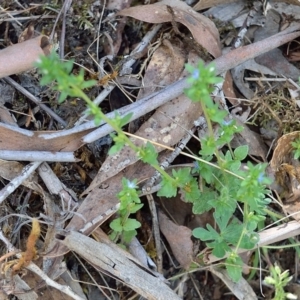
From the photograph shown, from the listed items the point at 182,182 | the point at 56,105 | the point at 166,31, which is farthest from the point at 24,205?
the point at 166,31

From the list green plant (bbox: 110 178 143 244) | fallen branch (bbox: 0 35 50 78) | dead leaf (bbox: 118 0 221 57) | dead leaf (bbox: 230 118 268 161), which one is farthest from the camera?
dead leaf (bbox: 230 118 268 161)

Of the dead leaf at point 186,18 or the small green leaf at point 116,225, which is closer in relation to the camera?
the small green leaf at point 116,225

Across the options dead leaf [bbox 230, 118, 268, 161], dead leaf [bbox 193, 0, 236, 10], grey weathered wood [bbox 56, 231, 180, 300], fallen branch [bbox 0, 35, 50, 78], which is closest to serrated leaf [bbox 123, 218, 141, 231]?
grey weathered wood [bbox 56, 231, 180, 300]

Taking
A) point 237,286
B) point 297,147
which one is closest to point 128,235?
point 237,286

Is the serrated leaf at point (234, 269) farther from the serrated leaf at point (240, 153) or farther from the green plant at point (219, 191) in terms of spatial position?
the serrated leaf at point (240, 153)

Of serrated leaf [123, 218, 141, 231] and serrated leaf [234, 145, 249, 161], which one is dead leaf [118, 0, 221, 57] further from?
serrated leaf [123, 218, 141, 231]

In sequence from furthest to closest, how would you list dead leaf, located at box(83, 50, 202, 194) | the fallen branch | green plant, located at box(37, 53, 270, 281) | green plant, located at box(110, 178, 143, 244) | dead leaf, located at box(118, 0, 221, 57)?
dead leaf, located at box(118, 0, 221, 57), dead leaf, located at box(83, 50, 202, 194), the fallen branch, green plant, located at box(110, 178, 143, 244), green plant, located at box(37, 53, 270, 281)

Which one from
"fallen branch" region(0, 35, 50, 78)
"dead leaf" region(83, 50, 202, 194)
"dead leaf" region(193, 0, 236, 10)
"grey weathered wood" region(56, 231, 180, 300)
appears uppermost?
"fallen branch" region(0, 35, 50, 78)

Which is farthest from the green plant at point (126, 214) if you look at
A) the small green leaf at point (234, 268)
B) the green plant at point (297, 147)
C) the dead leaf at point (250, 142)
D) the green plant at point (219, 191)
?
the green plant at point (297, 147)

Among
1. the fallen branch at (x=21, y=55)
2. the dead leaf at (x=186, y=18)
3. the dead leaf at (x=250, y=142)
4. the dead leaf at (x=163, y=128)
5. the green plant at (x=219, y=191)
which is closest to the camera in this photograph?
the green plant at (x=219, y=191)
